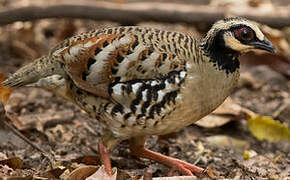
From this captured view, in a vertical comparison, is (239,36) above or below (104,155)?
above

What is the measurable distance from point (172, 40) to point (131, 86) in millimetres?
567

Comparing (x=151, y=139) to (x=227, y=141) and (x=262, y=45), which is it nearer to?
(x=227, y=141)

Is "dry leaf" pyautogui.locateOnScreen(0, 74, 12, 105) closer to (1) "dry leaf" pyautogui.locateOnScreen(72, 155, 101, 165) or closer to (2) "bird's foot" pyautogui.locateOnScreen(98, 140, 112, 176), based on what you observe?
(1) "dry leaf" pyautogui.locateOnScreen(72, 155, 101, 165)

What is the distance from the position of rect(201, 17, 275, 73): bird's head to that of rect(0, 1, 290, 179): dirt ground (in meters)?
0.99

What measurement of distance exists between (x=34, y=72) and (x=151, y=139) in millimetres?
1571

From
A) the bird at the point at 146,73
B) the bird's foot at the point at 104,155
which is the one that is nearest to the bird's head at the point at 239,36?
the bird at the point at 146,73

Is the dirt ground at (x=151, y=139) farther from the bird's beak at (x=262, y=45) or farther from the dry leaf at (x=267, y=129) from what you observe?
the bird's beak at (x=262, y=45)

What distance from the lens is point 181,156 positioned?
5.85m

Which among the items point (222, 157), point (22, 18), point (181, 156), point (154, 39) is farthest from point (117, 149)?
point (22, 18)

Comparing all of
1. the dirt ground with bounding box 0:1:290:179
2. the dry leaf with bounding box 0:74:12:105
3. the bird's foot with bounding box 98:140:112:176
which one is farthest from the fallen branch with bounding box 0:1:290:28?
the bird's foot with bounding box 98:140:112:176

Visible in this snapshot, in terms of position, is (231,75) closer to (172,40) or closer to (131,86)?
(172,40)

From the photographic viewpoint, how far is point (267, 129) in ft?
20.6

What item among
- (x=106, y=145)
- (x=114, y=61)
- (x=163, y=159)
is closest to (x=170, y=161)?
(x=163, y=159)

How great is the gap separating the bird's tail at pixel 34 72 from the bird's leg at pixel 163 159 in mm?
1064
